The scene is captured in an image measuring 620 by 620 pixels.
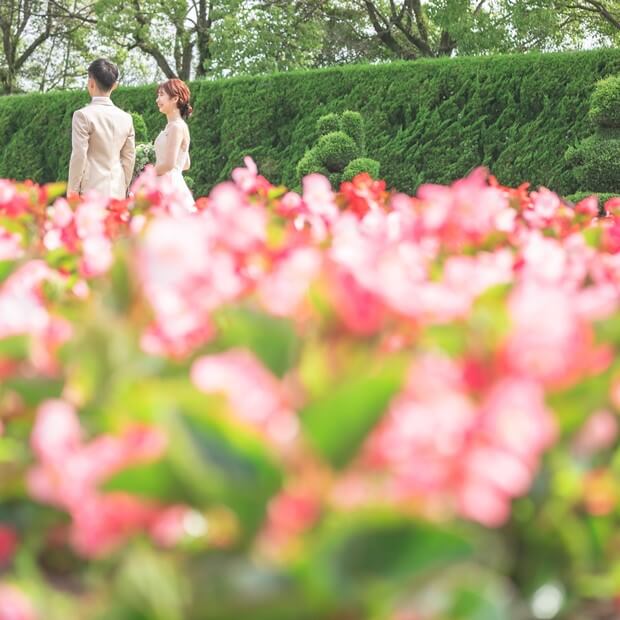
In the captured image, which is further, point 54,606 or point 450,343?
point 450,343

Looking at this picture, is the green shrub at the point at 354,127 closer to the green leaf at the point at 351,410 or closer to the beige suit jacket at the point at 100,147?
the beige suit jacket at the point at 100,147

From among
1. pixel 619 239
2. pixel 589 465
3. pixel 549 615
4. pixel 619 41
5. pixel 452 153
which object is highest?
pixel 619 41

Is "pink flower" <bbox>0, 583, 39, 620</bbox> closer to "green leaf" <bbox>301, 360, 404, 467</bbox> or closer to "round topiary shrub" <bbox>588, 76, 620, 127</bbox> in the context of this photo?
"green leaf" <bbox>301, 360, 404, 467</bbox>

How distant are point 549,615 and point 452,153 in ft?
46.0

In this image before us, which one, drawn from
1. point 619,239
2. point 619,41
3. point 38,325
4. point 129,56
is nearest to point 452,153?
point 619,239

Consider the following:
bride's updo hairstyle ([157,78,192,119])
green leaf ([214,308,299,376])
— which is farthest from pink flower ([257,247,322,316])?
bride's updo hairstyle ([157,78,192,119])

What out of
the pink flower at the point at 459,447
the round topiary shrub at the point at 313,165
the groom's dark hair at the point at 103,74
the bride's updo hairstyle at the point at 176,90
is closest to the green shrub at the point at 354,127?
the round topiary shrub at the point at 313,165

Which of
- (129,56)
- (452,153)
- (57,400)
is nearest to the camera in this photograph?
(57,400)

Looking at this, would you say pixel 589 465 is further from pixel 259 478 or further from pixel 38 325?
pixel 38 325

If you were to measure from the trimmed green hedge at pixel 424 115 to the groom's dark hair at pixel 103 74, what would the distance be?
7728 millimetres

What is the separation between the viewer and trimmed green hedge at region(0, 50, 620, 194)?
1391 centimetres

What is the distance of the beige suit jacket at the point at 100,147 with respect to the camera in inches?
286

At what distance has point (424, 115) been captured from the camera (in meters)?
14.8

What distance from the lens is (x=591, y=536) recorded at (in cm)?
87
